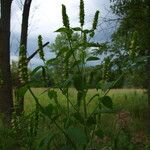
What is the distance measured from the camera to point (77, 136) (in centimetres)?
364

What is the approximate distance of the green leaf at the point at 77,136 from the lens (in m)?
3.57

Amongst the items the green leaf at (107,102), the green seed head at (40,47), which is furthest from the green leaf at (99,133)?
the green seed head at (40,47)

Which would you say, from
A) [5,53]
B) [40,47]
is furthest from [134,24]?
[40,47]

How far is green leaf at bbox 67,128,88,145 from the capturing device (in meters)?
3.57

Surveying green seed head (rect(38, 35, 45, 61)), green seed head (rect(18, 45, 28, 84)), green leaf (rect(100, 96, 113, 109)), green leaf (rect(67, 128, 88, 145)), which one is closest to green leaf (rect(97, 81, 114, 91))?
green leaf (rect(100, 96, 113, 109))

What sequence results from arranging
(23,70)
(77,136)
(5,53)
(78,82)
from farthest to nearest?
1. (5,53)
2. (78,82)
3. (77,136)
4. (23,70)

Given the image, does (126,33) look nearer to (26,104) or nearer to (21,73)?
(26,104)

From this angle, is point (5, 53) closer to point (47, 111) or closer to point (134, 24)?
point (134, 24)

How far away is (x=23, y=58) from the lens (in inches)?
142

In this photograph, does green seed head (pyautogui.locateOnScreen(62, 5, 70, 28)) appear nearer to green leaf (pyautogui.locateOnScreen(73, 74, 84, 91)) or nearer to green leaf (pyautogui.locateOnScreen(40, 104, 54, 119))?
green leaf (pyautogui.locateOnScreen(73, 74, 84, 91))

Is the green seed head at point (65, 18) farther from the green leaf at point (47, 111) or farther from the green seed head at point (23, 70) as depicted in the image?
the green leaf at point (47, 111)

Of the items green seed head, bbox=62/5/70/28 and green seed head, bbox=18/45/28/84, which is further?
green seed head, bbox=62/5/70/28

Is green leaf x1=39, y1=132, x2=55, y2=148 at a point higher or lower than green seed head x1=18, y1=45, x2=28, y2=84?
lower

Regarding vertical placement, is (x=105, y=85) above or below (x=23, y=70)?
below
